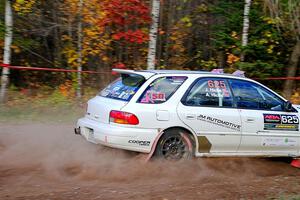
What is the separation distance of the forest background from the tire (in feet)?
21.6

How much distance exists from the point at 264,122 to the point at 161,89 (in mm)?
1778

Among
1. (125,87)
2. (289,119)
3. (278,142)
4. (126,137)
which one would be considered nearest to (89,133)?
(126,137)

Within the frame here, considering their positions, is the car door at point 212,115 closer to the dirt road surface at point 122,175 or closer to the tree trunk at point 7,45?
the dirt road surface at point 122,175

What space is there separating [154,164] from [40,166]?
1.68 metres

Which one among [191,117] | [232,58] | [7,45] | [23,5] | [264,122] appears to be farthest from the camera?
[232,58]

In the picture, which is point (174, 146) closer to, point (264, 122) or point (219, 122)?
point (219, 122)

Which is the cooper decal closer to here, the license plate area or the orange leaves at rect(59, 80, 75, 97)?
the license plate area

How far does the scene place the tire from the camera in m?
6.73

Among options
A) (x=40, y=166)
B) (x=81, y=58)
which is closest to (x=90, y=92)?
(x=81, y=58)

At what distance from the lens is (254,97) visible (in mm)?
7355

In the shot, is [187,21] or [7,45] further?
[187,21]

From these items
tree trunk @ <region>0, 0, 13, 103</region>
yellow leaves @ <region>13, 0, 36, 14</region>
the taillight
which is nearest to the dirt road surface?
the taillight

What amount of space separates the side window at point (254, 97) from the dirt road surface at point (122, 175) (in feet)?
3.12

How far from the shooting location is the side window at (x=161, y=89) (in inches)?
266
